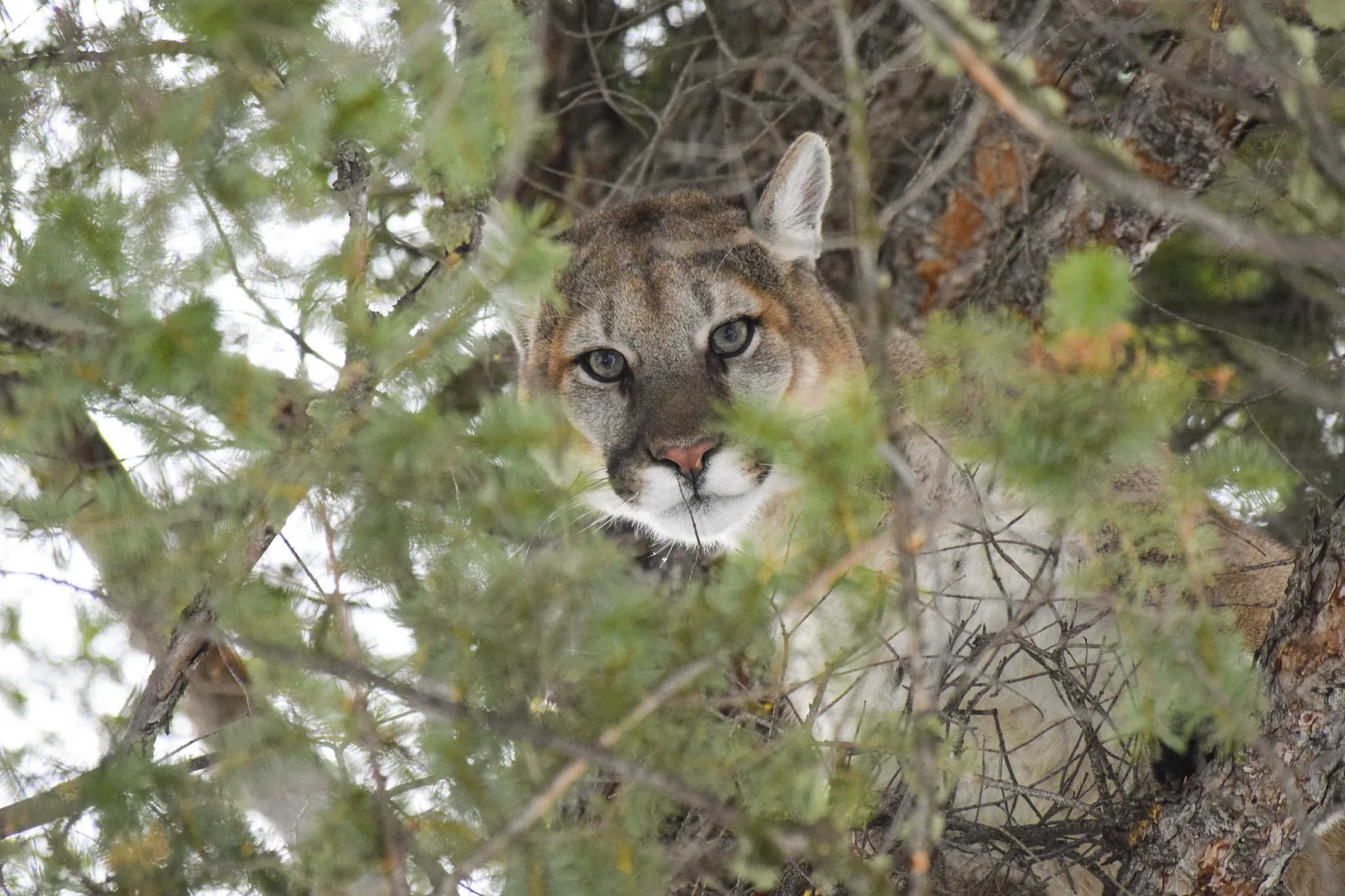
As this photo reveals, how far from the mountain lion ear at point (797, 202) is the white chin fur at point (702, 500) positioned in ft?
2.81

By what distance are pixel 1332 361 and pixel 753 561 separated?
133 cm

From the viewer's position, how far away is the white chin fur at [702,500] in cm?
333

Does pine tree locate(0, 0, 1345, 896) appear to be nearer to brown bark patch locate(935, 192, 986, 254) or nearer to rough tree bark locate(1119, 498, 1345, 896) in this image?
rough tree bark locate(1119, 498, 1345, 896)

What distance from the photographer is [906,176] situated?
4922mm

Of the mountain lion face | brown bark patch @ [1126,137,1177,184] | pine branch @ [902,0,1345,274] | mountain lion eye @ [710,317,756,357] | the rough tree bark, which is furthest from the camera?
brown bark patch @ [1126,137,1177,184]

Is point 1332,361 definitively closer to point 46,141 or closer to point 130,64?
point 130,64

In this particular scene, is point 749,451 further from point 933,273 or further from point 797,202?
point 933,273

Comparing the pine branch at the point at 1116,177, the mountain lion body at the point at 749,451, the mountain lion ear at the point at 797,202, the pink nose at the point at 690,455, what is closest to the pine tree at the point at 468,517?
the pine branch at the point at 1116,177

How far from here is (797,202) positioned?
3.93 meters

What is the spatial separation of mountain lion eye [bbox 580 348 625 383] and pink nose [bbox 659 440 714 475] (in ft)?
1.72

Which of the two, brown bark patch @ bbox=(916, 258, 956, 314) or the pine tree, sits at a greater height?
brown bark patch @ bbox=(916, 258, 956, 314)

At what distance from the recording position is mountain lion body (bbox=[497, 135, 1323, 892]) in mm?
3131

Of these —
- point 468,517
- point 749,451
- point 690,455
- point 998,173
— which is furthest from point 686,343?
point 998,173

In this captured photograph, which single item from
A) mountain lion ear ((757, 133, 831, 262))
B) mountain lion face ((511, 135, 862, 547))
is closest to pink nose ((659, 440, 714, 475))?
mountain lion face ((511, 135, 862, 547))
